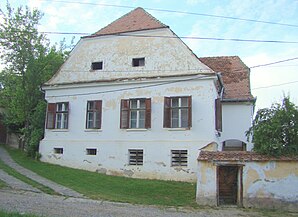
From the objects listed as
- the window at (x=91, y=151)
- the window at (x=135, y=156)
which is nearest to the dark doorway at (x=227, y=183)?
the window at (x=135, y=156)

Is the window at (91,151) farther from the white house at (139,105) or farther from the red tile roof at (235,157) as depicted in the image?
the red tile roof at (235,157)

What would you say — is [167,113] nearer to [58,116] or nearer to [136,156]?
[136,156]

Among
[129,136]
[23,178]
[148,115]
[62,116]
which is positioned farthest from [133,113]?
[23,178]

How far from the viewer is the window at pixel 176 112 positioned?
16.9 meters

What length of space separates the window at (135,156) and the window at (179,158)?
1.80 m

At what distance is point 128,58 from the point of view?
18922 mm

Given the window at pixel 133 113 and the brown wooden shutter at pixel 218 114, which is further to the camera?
the window at pixel 133 113

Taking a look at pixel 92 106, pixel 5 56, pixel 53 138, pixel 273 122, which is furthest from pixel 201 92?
pixel 5 56

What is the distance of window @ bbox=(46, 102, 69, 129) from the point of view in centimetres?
1994

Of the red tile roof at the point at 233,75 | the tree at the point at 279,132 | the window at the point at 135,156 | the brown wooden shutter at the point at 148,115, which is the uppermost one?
the red tile roof at the point at 233,75

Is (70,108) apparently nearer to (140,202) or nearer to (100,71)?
(100,71)

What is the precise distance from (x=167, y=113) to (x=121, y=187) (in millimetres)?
4691

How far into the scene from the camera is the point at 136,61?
1889 cm

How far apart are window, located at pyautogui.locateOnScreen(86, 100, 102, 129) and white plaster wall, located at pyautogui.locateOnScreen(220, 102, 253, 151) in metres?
7.14
